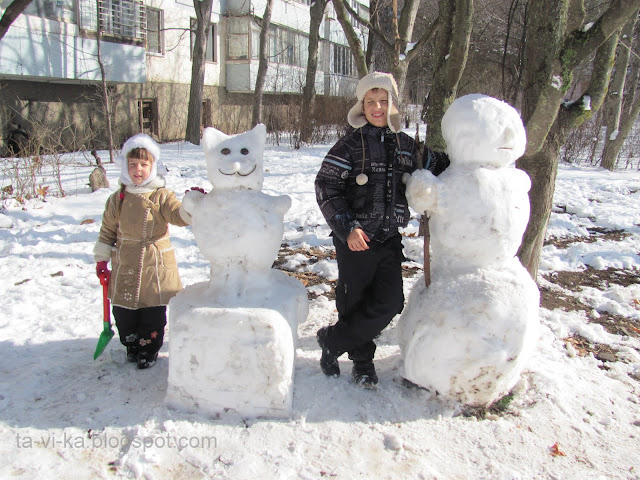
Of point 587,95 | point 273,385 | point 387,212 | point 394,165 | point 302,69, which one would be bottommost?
point 273,385

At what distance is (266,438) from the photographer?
2232 mm

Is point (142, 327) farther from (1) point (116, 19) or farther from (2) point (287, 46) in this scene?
(2) point (287, 46)

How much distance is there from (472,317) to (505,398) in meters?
0.57

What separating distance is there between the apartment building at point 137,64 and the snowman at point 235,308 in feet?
27.9

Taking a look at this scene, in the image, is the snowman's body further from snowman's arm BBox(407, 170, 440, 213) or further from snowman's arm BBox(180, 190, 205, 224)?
snowman's arm BBox(180, 190, 205, 224)

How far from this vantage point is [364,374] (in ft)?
8.82

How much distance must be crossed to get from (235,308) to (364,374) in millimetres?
838

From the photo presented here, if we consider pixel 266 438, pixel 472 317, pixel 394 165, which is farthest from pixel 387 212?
pixel 266 438

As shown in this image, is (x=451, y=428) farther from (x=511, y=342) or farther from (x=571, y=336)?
(x=571, y=336)

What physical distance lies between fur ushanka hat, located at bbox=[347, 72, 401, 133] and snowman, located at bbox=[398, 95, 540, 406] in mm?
269

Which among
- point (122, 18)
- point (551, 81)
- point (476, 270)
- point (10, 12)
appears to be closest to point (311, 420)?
point (476, 270)

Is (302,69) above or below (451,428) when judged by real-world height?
above

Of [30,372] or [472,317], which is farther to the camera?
[30,372]

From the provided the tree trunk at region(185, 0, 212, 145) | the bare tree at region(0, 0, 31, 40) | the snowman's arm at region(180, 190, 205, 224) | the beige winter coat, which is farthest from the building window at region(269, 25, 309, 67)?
the snowman's arm at region(180, 190, 205, 224)
